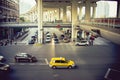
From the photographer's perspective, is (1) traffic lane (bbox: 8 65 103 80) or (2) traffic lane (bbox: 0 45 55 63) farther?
(2) traffic lane (bbox: 0 45 55 63)

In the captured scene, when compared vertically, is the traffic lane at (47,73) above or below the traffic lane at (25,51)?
below

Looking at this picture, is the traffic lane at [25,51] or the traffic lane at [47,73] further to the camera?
the traffic lane at [25,51]

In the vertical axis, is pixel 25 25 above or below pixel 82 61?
above

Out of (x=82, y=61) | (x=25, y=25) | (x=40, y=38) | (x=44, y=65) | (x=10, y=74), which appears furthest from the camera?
(x=25, y=25)

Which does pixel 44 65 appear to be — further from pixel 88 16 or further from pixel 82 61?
pixel 88 16

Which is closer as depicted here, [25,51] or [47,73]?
[47,73]

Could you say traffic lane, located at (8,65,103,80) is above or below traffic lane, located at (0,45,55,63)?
below

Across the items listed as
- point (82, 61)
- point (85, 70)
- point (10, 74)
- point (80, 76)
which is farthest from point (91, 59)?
point (10, 74)

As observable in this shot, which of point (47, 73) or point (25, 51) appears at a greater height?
point (25, 51)

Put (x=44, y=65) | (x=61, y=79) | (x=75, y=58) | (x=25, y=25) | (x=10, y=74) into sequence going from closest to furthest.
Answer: (x=61, y=79) < (x=10, y=74) < (x=44, y=65) < (x=75, y=58) < (x=25, y=25)

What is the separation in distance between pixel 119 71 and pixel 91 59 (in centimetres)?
755

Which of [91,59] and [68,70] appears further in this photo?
[91,59]

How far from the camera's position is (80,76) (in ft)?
73.7

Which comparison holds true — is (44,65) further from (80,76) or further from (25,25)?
(25,25)
